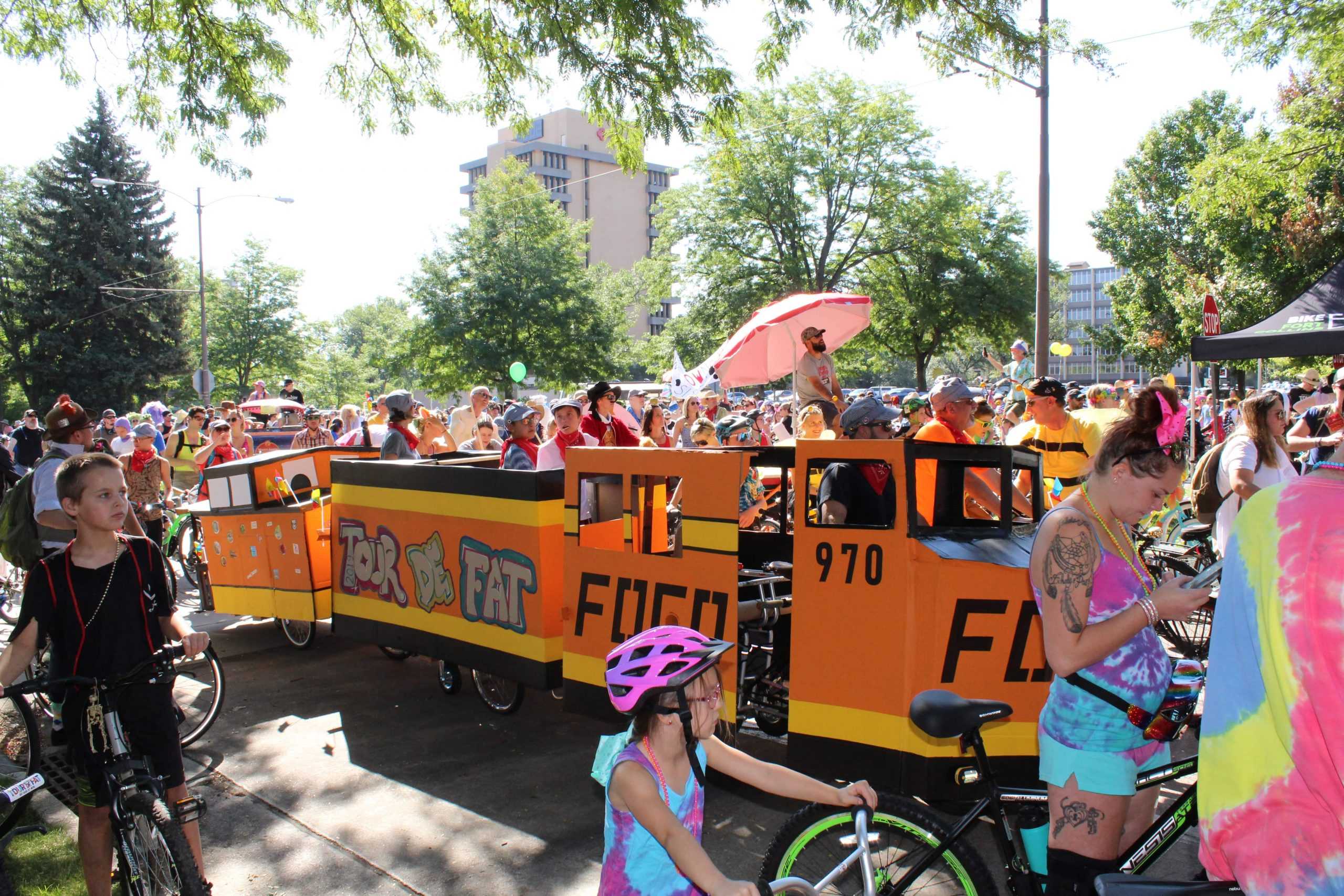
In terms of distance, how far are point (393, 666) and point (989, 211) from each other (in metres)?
35.0

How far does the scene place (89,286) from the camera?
138ft

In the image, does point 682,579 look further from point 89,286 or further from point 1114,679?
point 89,286

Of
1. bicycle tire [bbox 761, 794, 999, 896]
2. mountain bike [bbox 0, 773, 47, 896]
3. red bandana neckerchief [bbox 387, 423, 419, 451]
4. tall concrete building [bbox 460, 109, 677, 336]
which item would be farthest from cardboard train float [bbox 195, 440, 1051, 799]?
tall concrete building [bbox 460, 109, 677, 336]

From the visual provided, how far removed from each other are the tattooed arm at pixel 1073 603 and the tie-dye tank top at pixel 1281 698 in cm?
104

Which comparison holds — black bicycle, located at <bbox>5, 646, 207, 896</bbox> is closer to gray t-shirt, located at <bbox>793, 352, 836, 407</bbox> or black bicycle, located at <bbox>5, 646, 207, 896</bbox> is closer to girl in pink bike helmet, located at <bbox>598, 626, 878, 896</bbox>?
girl in pink bike helmet, located at <bbox>598, 626, 878, 896</bbox>

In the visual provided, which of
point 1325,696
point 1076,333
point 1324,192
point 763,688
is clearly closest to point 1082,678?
point 1325,696

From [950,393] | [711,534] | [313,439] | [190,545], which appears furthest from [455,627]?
[313,439]

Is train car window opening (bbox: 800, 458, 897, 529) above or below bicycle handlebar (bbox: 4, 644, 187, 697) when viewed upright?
above

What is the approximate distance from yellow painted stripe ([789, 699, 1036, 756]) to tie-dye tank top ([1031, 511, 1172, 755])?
123 centimetres

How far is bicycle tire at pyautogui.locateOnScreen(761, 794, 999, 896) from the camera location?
3061 mm

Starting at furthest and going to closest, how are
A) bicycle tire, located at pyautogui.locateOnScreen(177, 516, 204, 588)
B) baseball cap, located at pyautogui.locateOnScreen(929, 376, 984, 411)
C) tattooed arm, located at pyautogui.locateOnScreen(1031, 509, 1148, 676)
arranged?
bicycle tire, located at pyautogui.locateOnScreen(177, 516, 204, 588), baseball cap, located at pyautogui.locateOnScreen(929, 376, 984, 411), tattooed arm, located at pyautogui.locateOnScreen(1031, 509, 1148, 676)

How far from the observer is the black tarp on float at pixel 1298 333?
6879mm

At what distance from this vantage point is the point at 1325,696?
4.94 ft

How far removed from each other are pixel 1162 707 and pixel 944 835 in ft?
2.51
